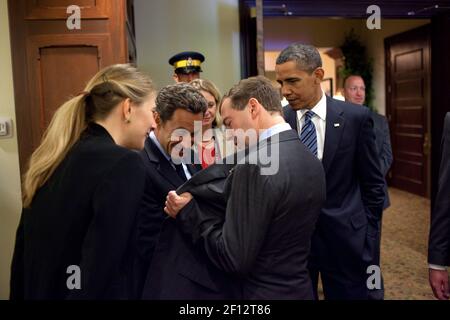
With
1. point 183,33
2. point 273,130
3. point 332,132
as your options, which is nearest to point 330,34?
point 183,33

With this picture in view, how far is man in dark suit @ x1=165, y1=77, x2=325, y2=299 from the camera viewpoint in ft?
3.80

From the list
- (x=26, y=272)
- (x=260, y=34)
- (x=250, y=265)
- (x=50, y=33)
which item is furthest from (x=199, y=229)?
(x=260, y=34)

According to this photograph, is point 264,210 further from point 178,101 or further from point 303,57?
point 303,57

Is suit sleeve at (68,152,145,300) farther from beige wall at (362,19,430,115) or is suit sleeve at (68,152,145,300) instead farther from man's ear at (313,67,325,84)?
beige wall at (362,19,430,115)

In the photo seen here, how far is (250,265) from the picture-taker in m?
1.17

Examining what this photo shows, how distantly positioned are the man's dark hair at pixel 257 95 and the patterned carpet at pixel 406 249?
2.19 metres

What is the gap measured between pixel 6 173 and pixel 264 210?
1874 mm

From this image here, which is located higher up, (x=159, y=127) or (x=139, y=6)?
(x=139, y=6)

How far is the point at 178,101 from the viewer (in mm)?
1552

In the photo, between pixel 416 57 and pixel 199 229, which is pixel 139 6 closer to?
pixel 199 229

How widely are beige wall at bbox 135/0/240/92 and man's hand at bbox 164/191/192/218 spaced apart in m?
2.74

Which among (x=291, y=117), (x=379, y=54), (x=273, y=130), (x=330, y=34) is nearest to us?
(x=273, y=130)

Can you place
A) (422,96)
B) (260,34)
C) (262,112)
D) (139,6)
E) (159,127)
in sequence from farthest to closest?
(422,96) → (139,6) → (260,34) → (159,127) → (262,112)

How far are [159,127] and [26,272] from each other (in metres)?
0.64
